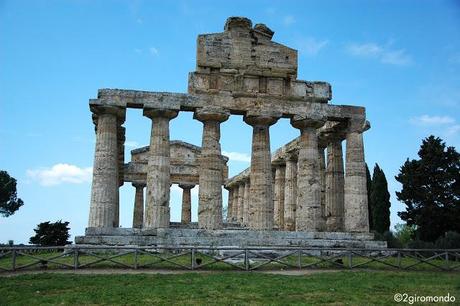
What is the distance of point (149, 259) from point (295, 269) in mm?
6682

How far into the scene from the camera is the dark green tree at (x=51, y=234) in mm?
39684

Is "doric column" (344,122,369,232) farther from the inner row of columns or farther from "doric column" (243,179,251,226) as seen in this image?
"doric column" (243,179,251,226)

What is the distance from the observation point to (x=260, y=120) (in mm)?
31938

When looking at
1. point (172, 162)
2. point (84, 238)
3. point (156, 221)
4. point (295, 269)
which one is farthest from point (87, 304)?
point (172, 162)

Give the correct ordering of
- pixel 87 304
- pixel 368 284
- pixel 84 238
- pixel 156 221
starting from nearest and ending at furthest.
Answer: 1. pixel 87 304
2. pixel 368 284
3. pixel 84 238
4. pixel 156 221

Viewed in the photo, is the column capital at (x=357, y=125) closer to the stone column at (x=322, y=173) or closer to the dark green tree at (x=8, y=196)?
the stone column at (x=322, y=173)

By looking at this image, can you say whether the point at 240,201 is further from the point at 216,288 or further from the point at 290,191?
the point at 216,288

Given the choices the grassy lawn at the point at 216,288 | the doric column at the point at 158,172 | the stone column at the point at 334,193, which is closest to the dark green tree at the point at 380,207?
the stone column at the point at 334,193

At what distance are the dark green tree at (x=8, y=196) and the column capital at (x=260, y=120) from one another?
45.0 m

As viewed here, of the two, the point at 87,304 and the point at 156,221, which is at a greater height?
the point at 156,221

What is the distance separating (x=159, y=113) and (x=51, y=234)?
53.0 ft

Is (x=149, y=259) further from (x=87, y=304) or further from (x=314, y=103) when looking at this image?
(x=314, y=103)

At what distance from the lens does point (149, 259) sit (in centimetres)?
2333

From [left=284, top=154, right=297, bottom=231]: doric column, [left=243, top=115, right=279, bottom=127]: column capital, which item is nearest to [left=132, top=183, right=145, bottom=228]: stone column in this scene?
[left=284, top=154, right=297, bottom=231]: doric column
